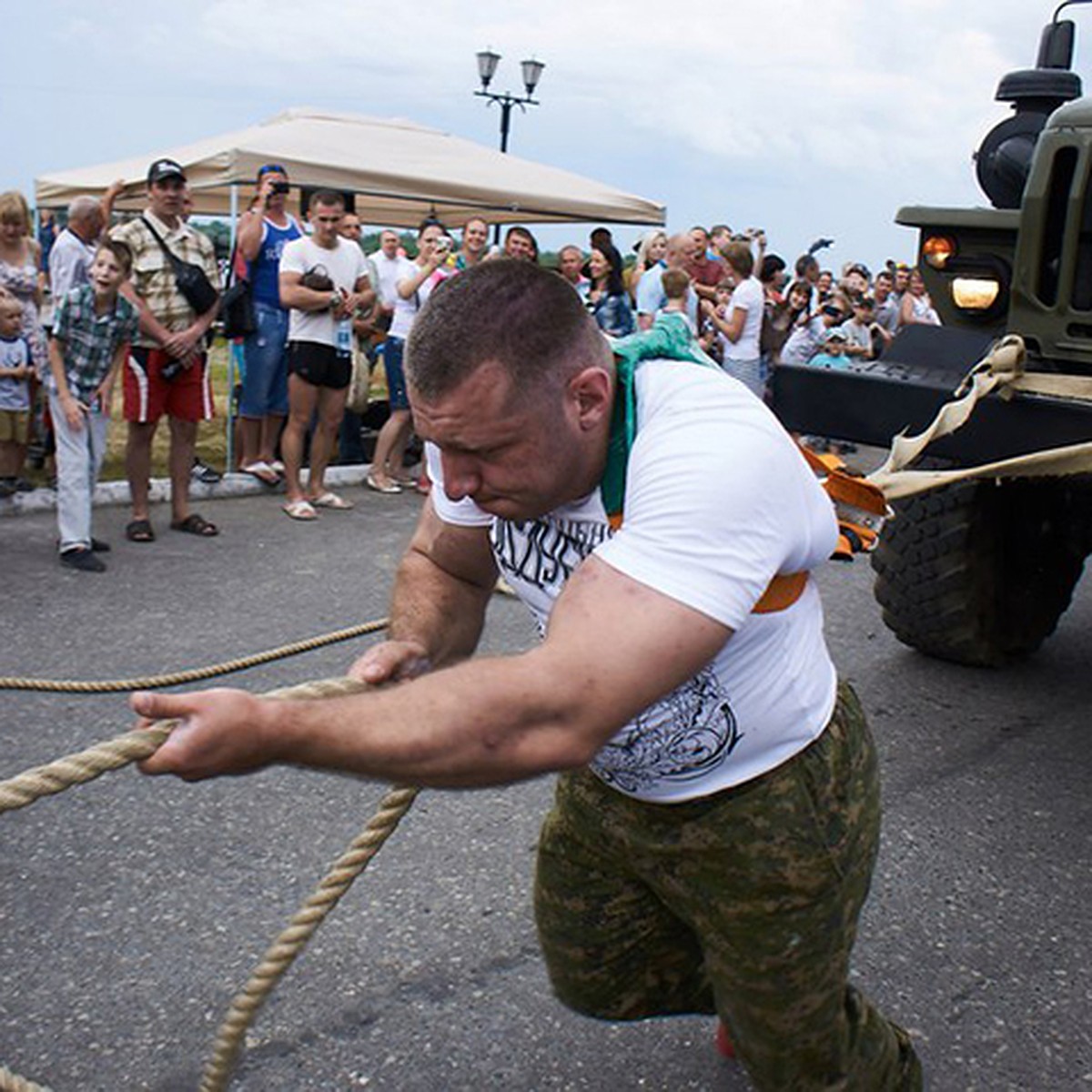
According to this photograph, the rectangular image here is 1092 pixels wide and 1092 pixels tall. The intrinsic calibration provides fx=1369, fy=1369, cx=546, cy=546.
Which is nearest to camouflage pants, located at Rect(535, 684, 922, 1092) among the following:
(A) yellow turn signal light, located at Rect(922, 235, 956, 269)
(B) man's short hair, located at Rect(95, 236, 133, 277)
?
(A) yellow turn signal light, located at Rect(922, 235, 956, 269)

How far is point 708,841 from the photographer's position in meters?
2.17

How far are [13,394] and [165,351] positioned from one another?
103 centimetres

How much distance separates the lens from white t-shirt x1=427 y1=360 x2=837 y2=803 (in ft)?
5.69

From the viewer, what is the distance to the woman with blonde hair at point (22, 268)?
7648 mm

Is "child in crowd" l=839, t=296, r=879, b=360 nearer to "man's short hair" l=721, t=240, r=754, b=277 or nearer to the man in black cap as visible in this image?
"man's short hair" l=721, t=240, r=754, b=277

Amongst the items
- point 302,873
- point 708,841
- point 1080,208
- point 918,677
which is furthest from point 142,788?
point 1080,208

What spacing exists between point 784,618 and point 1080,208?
306 cm

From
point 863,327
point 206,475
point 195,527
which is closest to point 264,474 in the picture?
point 206,475

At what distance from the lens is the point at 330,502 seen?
27.6 feet

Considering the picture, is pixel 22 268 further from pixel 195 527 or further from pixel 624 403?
pixel 624 403

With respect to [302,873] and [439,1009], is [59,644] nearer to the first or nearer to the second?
[302,873]

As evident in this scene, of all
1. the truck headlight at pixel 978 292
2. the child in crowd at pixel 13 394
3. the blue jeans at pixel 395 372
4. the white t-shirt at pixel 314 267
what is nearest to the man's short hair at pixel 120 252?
the child in crowd at pixel 13 394

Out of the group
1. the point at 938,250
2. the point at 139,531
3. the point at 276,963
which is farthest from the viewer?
the point at 139,531

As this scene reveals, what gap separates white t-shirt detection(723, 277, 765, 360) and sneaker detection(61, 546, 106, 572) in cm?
559
